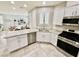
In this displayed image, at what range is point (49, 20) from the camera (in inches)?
191

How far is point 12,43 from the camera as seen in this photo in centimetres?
294

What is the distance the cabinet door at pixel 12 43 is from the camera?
9.20 ft

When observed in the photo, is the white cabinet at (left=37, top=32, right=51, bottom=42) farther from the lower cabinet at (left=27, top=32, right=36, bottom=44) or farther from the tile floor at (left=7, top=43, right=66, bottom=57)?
the tile floor at (left=7, top=43, right=66, bottom=57)

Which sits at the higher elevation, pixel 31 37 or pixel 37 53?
pixel 31 37

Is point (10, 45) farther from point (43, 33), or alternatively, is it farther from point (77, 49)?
→ point (77, 49)

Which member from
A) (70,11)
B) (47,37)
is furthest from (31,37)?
(70,11)

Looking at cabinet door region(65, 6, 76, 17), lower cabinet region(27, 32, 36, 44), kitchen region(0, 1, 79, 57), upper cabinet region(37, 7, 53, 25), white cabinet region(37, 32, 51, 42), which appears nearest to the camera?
kitchen region(0, 1, 79, 57)

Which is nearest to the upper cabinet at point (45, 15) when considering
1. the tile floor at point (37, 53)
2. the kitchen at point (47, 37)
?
the kitchen at point (47, 37)

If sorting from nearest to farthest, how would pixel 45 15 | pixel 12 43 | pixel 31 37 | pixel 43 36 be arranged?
pixel 12 43, pixel 31 37, pixel 43 36, pixel 45 15

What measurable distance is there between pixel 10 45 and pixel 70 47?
2.29 metres

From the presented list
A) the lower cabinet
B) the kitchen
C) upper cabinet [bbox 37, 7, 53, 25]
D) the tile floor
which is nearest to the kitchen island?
the kitchen

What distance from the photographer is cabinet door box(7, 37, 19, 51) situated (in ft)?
9.20

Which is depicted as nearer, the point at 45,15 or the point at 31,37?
the point at 31,37

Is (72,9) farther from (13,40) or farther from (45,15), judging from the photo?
(13,40)
